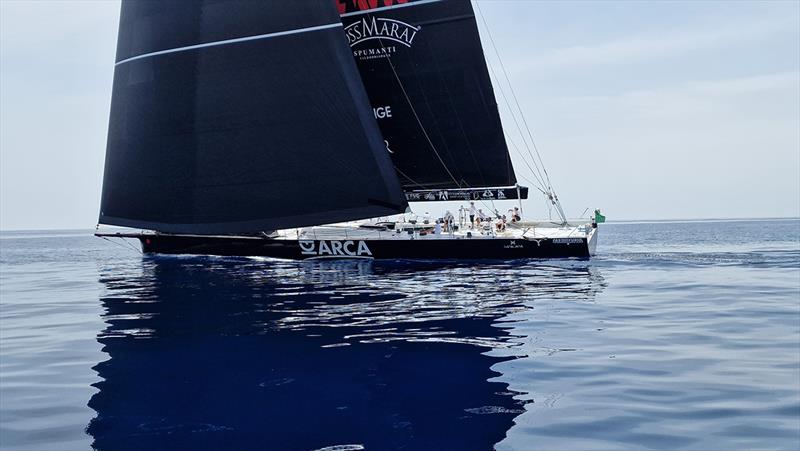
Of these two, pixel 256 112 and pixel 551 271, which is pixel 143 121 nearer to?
pixel 256 112

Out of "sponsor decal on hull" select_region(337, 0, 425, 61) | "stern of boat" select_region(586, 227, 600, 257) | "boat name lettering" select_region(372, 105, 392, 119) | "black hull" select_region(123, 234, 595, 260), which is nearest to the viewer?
"stern of boat" select_region(586, 227, 600, 257)

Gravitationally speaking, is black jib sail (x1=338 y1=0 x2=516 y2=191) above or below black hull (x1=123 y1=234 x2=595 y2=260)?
above

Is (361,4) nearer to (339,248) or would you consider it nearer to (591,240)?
(339,248)

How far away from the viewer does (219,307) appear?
60.3 ft

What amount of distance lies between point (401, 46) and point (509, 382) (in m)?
25.8

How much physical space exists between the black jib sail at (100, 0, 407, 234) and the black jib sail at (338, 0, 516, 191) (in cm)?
1021

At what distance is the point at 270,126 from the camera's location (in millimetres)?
22734

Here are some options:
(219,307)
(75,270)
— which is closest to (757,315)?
(219,307)

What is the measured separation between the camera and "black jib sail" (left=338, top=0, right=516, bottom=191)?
32.4 metres

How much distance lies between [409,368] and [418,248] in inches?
864

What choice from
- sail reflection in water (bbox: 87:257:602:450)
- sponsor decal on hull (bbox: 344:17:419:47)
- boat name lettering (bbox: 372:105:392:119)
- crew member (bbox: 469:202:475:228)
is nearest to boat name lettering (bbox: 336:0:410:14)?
sponsor decal on hull (bbox: 344:17:419:47)

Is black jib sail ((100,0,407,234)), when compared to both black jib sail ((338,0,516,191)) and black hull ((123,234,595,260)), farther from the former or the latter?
black jib sail ((338,0,516,191))

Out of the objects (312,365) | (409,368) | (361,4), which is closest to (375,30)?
(361,4)

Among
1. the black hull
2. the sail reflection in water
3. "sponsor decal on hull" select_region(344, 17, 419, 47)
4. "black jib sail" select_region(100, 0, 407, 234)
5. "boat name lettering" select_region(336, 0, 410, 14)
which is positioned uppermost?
"boat name lettering" select_region(336, 0, 410, 14)
